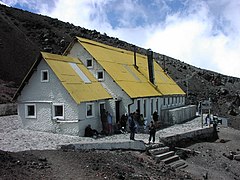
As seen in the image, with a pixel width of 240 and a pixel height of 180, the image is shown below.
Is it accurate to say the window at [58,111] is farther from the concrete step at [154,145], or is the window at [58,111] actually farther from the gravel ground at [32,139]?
the concrete step at [154,145]

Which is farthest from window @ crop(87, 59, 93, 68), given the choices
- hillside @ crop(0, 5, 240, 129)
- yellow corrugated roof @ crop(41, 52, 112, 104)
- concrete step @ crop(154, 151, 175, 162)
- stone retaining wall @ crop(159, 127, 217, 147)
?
hillside @ crop(0, 5, 240, 129)

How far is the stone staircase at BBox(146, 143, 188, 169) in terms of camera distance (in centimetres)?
2108

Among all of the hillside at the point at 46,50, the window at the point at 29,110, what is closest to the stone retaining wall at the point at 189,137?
the window at the point at 29,110

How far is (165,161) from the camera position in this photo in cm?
2114

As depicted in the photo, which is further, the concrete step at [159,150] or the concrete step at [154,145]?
the concrete step at [154,145]

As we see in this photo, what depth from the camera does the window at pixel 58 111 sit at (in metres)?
25.3

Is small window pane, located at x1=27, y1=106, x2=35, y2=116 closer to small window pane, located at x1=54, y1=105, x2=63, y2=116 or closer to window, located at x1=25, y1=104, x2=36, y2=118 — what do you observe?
window, located at x1=25, y1=104, x2=36, y2=118

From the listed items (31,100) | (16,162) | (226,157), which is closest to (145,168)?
(16,162)

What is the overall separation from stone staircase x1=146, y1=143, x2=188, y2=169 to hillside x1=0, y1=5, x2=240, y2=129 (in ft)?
87.4

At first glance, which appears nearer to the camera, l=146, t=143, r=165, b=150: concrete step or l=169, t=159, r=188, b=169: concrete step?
l=169, t=159, r=188, b=169: concrete step

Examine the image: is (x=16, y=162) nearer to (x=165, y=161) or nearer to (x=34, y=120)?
(x=165, y=161)

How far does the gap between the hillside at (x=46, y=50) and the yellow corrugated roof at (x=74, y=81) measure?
2476 centimetres

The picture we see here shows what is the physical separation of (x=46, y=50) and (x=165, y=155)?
63.6 metres

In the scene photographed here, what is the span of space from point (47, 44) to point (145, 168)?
7256cm
